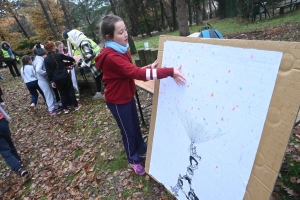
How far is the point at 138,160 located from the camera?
2.74 metres

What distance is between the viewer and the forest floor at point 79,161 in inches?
105

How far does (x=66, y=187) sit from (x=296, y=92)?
10.4 ft

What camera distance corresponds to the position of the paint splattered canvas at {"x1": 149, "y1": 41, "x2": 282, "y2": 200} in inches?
48.6

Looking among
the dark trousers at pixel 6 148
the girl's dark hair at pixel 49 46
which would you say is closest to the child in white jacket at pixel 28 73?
the girl's dark hair at pixel 49 46

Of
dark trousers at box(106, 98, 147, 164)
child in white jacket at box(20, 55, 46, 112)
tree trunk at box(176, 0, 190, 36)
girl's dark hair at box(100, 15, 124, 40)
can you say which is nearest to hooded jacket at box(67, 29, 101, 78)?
child in white jacket at box(20, 55, 46, 112)

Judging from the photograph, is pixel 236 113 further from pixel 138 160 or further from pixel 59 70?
pixel 59 70

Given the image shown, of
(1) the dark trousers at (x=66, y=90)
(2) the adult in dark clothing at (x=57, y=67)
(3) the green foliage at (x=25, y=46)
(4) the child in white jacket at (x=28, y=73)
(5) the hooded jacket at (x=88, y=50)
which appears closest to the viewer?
(2) the adult in dark clothing at (x=57, y=67)

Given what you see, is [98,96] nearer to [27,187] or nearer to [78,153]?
[78,153]

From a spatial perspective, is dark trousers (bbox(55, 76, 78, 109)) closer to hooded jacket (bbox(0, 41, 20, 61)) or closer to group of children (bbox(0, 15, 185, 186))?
group of children (bbox(0, 15, 185, 186))

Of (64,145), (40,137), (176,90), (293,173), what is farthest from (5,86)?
(293,173)

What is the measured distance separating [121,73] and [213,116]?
38.6 inches

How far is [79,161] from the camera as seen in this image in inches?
141

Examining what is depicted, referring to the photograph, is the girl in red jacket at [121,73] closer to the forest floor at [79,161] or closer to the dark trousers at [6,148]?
the forest floor at [79,161]

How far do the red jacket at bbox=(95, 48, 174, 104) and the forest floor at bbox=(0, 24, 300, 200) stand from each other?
48.4 inches
